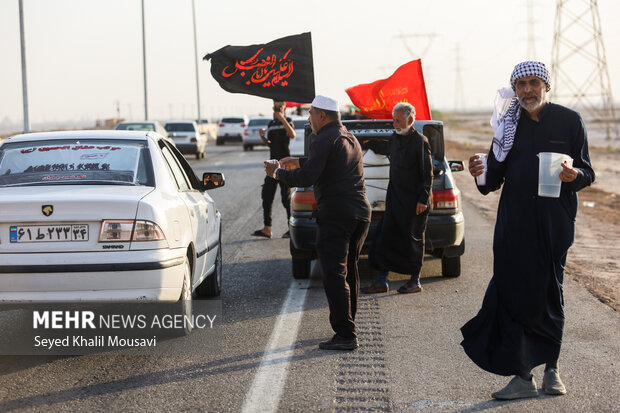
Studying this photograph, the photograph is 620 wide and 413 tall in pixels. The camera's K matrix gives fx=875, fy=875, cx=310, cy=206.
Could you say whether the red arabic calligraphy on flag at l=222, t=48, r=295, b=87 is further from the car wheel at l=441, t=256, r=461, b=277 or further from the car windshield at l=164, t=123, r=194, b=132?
the car windshield at l=164, t=123, r=194, b=132

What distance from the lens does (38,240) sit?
557 centimetres

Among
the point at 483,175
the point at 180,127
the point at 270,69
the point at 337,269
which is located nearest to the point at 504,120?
the point at 483,175

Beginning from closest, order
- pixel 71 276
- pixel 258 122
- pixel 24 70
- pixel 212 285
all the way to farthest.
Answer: pixel 71 276 → pixel 212 285 → pixel 24 70 → pixel 258 122

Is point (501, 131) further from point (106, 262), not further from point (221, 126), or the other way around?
→ point (221, 126)

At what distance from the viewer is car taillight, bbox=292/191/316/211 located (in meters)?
8.72

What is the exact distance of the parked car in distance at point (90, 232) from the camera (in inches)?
217

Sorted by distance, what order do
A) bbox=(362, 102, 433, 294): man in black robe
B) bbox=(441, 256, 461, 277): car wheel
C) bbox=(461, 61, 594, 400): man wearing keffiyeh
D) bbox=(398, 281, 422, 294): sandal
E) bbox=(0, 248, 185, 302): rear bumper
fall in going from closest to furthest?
bbox=(461, 61, 594, 400): man wearing keffiyeh
bbox=(0, 248, 185, 302): rear bumper
bbox=(362, 102, 433, 294): man in black robe
bbox=(398, 281, 422, 294): sandal
bbox=(441, 256, 461, 277): car wheel

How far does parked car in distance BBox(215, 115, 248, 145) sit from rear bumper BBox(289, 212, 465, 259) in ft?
146

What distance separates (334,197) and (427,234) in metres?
2.71

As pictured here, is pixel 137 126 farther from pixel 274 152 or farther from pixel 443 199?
pixel 443 199

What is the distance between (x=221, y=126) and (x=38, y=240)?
47991 mm

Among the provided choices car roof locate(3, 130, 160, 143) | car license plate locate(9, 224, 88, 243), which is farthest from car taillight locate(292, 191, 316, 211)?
car license plate locate(9, 224, 88, 243)

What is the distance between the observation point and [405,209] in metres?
8.09

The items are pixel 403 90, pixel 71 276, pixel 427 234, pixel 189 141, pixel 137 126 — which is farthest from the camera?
pixel 189 141
